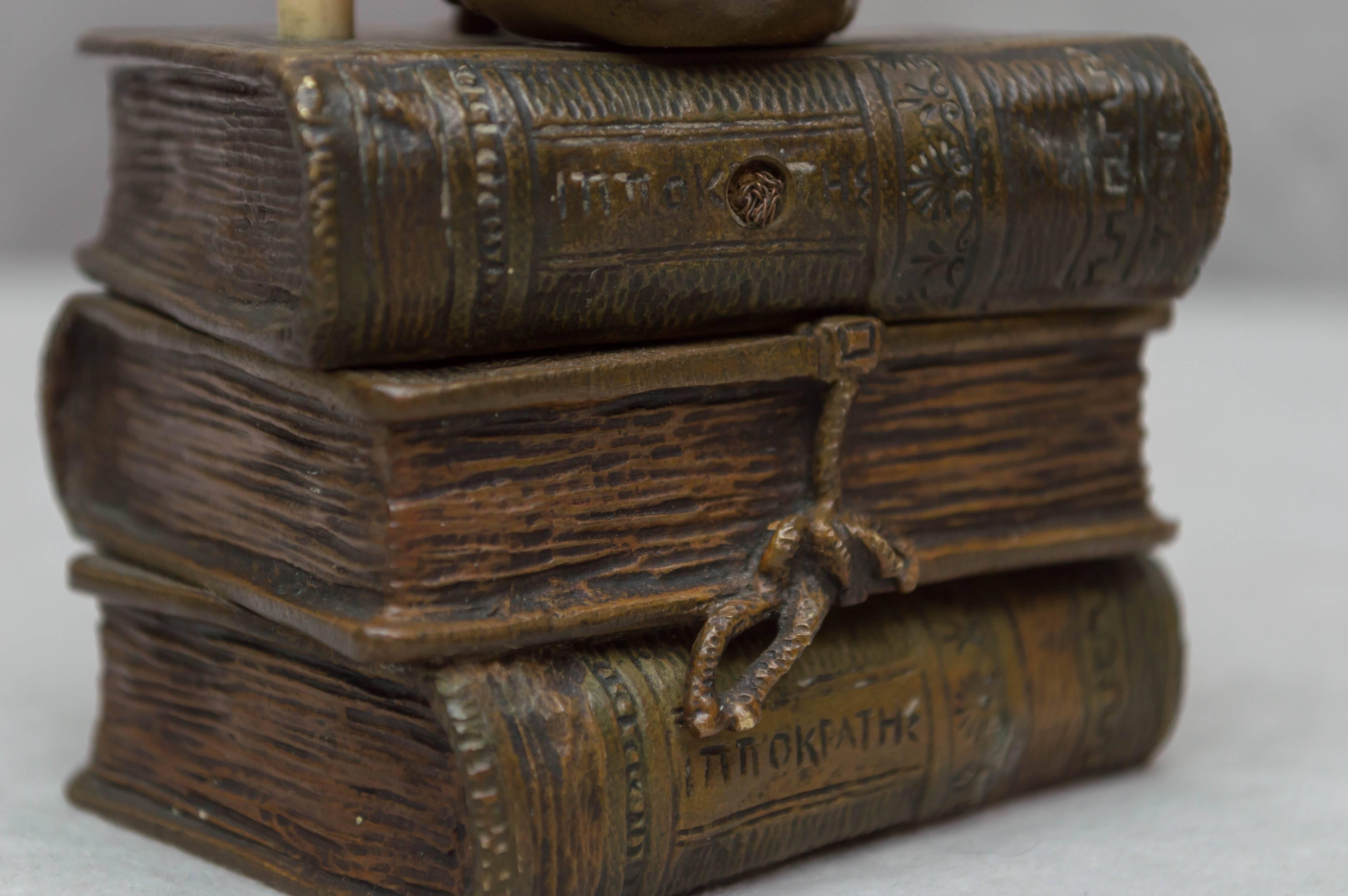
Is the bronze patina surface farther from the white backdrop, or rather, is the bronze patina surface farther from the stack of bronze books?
the white backdrop

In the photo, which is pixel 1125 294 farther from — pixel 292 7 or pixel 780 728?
pixel 292 7

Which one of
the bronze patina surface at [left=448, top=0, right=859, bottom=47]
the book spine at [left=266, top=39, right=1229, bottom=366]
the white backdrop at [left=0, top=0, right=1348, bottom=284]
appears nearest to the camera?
the book spine at [left=266, top=39, right=1229, bottom=366]

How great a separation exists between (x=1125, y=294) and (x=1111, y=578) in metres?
0.22

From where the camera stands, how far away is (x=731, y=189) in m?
1.18

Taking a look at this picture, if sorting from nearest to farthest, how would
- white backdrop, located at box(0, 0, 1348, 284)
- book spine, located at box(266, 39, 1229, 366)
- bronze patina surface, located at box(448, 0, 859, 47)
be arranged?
book spine, located at box(266, 39, 1229, 366)
bronze patina surface, located at box(448, 0, 859, 47)
white backdrop, located at box(0, 0, 1348, 284)

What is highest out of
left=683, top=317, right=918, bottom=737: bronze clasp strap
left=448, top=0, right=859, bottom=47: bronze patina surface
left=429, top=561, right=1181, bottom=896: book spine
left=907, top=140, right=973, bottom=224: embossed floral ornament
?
left=448, top=0, right=859, bottom=47: bronze patina surface

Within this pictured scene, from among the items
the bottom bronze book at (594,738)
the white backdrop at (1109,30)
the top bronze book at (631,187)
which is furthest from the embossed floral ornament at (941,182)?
the white backdrop at (1109,30)

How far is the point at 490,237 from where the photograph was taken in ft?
3.57

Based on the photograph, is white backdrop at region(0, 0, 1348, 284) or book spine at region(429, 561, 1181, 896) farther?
white backdrop at region(0, 0, 1348, 284)

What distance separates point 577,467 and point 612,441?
0.03m

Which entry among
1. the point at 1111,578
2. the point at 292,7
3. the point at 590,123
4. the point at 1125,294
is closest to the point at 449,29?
the point at 292,7

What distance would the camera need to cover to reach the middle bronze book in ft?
3.62

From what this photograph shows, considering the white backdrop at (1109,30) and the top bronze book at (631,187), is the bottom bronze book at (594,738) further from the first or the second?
the white backdrop at (1109,30)

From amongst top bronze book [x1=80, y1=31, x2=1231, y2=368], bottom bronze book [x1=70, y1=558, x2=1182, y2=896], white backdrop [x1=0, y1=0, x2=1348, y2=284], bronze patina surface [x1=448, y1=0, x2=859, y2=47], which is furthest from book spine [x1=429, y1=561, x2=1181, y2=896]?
white backdrop [x1=0, y1=0, x2=1348, y2=284]
